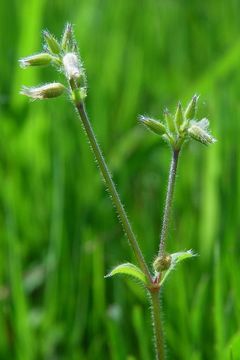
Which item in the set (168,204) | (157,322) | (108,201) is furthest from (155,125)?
(108,201)

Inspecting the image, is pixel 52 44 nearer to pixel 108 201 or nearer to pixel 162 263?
pixel 162 263

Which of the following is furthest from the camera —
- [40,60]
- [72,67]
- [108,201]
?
[108,201]

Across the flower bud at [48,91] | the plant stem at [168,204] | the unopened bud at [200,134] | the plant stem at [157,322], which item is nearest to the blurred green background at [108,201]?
the plant stem at [157,322]

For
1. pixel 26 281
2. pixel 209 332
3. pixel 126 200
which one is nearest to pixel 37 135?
pixel 126 200

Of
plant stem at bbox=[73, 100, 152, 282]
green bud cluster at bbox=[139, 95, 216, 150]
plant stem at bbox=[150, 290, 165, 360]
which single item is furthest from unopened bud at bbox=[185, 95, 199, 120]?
plant stem at bbox=[150, 290, 165, 360]

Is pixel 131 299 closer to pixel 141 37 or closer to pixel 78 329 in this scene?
pixel 78 329

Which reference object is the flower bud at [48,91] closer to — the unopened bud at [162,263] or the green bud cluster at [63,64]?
the green bud cluster at [63,64]
